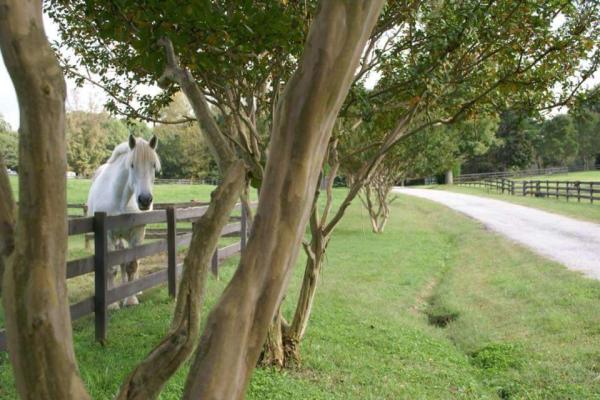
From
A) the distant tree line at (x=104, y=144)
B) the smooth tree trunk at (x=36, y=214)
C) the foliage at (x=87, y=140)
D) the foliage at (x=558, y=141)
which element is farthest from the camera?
the foliage at (x=558, y=141)

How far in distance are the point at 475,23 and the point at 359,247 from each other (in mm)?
11208

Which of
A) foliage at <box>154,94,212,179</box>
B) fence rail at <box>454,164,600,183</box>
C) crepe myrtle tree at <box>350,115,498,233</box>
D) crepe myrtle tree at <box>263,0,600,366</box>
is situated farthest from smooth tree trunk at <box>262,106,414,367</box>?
fence rail at <box>454,164,600,183</box>

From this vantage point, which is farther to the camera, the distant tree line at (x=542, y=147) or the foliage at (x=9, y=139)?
the distant tree line at (x=542, y=147)

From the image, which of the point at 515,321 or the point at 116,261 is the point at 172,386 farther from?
the point at 515,321

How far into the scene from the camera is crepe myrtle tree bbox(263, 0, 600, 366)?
16.6ft

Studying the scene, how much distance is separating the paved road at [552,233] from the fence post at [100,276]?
8.24m

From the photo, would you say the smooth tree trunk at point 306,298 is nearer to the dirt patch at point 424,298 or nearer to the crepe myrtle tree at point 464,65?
the crepe myrtle tree at point 464,65

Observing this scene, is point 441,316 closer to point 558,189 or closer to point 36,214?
point 36,214

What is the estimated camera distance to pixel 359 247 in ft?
51.5

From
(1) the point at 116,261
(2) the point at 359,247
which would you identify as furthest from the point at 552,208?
(1) the point at 116,261

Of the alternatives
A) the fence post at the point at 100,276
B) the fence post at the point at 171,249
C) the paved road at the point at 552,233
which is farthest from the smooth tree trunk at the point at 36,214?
the paved road at the point at 552,233

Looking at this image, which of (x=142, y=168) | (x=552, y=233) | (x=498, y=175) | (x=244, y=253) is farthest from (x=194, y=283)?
(x=498, y=175)

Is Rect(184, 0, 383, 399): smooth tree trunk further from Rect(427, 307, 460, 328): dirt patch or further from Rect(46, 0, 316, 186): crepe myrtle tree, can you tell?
Rect(427, 307, 460, 328): dirt patch

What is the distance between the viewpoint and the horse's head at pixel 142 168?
7.41 meters
